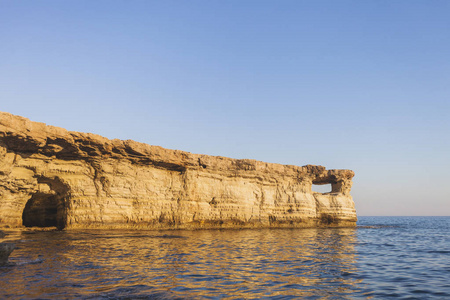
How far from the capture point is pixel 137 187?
75.5 ft

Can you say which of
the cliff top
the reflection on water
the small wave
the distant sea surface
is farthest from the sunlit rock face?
the small wave

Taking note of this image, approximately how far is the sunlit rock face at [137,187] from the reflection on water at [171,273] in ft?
23.7

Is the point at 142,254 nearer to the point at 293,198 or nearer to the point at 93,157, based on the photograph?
the point at 93,157

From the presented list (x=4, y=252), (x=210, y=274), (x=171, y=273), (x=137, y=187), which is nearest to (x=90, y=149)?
(x=137, y=187)

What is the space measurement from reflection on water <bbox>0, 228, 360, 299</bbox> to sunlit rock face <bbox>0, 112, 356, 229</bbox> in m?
7.23

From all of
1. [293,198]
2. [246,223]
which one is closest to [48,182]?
[246,223]

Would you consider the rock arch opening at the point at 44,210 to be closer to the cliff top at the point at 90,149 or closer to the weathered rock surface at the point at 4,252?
the cliff top at the point at 90,149

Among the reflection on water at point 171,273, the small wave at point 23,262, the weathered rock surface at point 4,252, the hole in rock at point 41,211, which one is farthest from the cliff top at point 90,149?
the weathered rock surface at point 4,252

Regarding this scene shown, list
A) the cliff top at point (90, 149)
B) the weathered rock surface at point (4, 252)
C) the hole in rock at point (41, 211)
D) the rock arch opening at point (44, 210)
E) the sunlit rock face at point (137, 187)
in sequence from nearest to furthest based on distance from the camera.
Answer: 1. the weathered rock surface at point (4, 252)
2. the cliff top at point (90, 149)
3. the sunlit rock face at point (137, 187)
4. the rock arch opening at point (44, 210)
5. the hole in rock at point (41, 211)

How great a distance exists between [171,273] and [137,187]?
50.2 ft

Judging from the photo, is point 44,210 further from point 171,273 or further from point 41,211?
point 171,273

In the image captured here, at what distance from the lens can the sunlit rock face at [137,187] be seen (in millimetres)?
18656

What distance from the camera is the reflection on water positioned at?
21.9ft

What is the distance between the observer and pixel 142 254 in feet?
37.5
